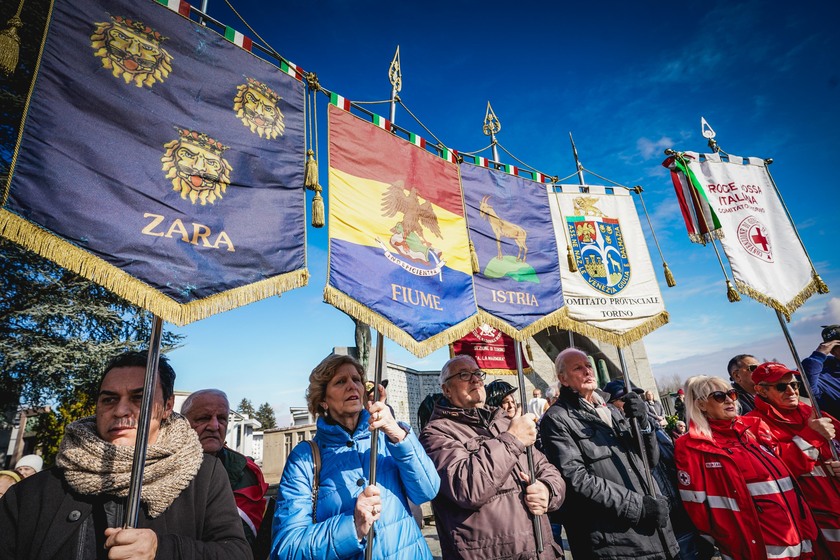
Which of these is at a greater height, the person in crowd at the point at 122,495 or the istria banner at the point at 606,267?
the istria banner at the point at 606,267

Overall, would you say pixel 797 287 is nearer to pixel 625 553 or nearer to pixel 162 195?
pixel 625 553

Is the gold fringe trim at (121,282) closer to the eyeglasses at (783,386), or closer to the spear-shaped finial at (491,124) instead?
the spear-shaped finial at (491,124)

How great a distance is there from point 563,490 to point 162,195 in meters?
3.18

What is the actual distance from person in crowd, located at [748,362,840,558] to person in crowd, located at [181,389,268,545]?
427 centimetres

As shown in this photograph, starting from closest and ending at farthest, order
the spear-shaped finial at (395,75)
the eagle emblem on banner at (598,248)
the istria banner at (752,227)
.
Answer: the spear-shaped finial at (395,75) < the eagle emblem on banner at (598,248) < the istria banner at (752,227)

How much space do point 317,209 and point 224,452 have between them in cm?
197

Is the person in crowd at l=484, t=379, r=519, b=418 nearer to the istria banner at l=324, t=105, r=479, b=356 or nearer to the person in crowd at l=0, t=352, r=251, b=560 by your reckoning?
the istria banner at l=324, t=105, r=479, b=356

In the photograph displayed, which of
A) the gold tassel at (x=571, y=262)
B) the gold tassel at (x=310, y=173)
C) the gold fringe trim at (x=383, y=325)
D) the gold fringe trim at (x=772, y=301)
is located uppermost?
the gold tassel at (x=310, y=173)

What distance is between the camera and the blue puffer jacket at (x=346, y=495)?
1999mm

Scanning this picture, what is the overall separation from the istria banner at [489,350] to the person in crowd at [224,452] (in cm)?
370

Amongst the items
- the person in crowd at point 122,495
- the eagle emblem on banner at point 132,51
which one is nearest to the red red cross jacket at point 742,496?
the person in crowd at point 122,495

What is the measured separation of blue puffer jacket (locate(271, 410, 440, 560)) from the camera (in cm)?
200

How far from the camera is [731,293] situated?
14.6 feet

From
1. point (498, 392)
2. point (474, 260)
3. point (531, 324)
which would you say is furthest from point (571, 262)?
point (498, 392)
